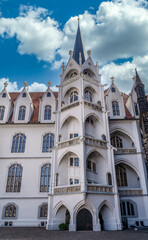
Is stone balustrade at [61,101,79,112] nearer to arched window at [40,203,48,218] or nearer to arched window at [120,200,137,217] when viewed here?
arched window at [40,203,48,218]

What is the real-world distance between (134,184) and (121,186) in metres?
1.68

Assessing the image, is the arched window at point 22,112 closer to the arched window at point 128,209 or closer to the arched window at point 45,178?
the arched window at point 45,178

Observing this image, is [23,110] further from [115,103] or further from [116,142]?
[116,142]

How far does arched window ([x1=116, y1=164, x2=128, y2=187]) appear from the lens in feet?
74.9

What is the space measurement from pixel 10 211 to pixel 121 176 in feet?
46.9

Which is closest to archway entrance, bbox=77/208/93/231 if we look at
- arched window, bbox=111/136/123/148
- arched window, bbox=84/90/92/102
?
arched window, bbox=111/136/123/148

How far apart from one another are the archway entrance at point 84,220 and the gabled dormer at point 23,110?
47.0 feet

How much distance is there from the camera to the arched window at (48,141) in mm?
24500

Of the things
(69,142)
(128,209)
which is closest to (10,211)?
(69,142)

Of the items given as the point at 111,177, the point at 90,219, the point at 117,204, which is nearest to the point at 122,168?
the point at 111,177

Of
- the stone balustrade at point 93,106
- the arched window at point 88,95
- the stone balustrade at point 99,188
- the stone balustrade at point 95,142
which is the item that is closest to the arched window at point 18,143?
the stone balustrade at point 95,142

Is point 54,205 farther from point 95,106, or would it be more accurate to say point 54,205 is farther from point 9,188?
point 95,106

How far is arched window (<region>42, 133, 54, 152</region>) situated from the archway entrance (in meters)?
9.55

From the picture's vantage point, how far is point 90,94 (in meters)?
25.6
